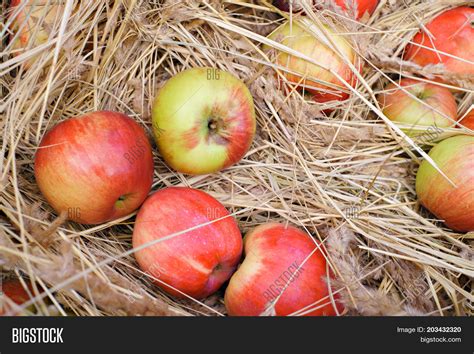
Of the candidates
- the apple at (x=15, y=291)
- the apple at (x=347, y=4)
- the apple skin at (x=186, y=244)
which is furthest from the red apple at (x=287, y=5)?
the apple at (x=15, y=291)

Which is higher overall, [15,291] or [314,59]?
[314,59]

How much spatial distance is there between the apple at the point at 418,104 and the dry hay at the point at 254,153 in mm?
69

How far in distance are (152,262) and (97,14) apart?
92 cm

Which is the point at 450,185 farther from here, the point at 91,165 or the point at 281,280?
the point at 91,165

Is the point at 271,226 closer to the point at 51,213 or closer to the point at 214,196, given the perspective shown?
the point at 214,196

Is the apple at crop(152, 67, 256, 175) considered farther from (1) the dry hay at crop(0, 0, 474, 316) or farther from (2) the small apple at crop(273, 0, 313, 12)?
(2) the small apple at crop(273, 0, 313, 12)

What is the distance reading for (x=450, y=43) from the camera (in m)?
2.12

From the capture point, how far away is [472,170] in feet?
5.72

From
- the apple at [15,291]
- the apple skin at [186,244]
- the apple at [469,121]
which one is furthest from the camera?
the apple at [469,121]

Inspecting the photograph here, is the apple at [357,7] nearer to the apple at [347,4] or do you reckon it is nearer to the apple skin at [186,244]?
the apple at [347,4]

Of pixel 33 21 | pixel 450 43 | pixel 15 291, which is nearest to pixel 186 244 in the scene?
pixel 15 291

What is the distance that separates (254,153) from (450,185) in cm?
74

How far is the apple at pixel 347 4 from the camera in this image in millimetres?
1982

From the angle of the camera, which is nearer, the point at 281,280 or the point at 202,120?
the point at 281,280
